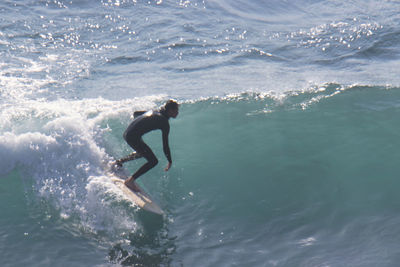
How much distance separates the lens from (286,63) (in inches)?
576

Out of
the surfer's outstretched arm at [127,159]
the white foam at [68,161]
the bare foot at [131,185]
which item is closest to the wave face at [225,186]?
the white foam at [68,161]

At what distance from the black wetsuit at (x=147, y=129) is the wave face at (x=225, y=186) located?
0.83m

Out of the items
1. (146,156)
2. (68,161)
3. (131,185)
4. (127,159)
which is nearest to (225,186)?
(146,156)

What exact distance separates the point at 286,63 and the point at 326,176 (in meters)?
7.03

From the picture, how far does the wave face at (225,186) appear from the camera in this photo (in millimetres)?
6367

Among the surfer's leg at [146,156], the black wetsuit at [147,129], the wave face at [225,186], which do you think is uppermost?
the black wetsuit at [147,129]

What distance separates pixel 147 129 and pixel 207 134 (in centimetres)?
326

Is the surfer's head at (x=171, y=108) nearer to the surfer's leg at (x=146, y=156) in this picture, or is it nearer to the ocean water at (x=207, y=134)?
the surfer's leg at (x=146, y=156)

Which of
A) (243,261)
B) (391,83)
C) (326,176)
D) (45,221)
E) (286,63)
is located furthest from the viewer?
(286,63)

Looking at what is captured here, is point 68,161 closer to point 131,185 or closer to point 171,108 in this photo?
point 131,185

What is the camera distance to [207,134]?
10.4m

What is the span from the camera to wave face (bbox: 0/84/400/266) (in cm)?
637

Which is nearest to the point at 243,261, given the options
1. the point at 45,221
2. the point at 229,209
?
the point at 229,209

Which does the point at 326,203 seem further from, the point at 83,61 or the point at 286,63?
the point at 83,61
